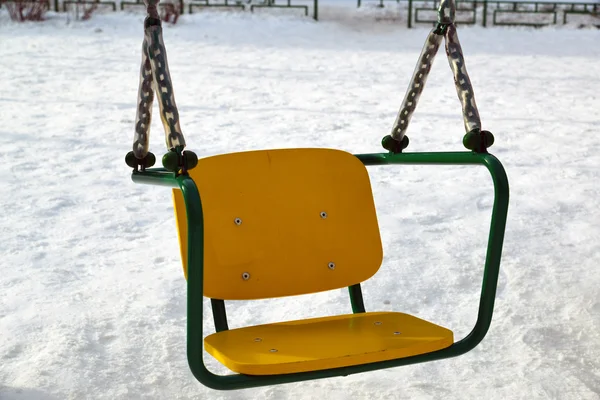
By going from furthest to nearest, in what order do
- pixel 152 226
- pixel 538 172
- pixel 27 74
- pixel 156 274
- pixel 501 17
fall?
pixel 501 17
pixel 27 74
pixel 538 172
pixel 152 226
pixel 156 274

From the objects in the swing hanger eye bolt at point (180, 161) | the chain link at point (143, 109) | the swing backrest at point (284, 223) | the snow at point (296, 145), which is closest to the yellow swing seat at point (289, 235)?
the swing backrest at point (284, 223)

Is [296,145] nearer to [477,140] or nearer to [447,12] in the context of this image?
[447,12]

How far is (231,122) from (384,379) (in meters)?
4.05

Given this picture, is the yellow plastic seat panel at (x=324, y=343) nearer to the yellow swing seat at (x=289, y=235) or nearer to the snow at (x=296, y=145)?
the yellow swing seat at (x=289, y=235)

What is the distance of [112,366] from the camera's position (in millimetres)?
2770

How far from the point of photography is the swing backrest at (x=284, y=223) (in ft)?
6.56

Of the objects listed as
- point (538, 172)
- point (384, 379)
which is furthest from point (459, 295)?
point (538, 172)

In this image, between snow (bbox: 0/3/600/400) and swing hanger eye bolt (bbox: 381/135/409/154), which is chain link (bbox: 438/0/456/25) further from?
snow (bbox: 0/3/600/400)

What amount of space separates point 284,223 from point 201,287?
46cm

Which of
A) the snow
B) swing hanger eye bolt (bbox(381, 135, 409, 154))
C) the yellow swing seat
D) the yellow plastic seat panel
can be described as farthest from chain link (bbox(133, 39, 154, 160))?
the snow

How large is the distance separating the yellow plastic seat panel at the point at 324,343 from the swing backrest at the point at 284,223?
0.14 meters

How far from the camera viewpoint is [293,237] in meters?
2.07

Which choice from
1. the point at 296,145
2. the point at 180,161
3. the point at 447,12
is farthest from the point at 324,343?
the point at 296,145

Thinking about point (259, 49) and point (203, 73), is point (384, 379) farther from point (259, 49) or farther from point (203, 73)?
point (259, 49)
